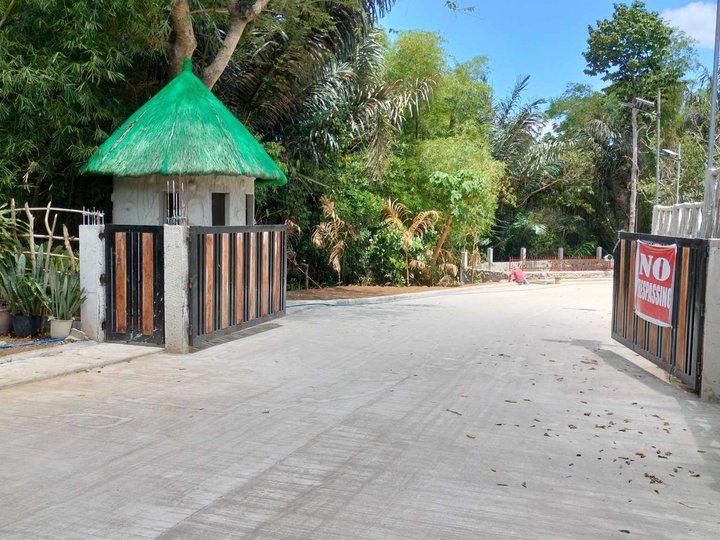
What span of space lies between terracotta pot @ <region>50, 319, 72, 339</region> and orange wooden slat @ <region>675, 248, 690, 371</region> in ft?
27.7

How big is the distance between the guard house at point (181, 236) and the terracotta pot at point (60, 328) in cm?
27

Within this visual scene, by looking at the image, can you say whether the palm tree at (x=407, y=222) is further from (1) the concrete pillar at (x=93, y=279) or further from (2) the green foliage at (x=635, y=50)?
(2) the green foliage at (x=635, y=50)

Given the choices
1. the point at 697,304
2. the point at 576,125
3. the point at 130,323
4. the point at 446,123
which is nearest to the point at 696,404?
the point at 697,304

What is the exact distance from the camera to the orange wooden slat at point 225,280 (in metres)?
11.3

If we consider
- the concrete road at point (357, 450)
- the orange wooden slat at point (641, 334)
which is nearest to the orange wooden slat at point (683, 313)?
the concrete road at point (357, 450)

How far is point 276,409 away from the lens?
7203mm

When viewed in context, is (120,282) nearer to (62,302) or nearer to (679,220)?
(62,302)

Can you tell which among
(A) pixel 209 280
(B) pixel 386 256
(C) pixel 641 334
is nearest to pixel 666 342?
(C) pixel 641 334

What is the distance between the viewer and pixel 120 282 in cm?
1046

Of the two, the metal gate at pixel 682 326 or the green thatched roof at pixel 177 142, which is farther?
the green thatched roof at pixel 177 142

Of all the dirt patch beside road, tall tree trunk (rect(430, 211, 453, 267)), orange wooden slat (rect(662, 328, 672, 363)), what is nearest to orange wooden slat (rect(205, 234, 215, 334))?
orange wooden slat (rect(662, 328, 672, 363))

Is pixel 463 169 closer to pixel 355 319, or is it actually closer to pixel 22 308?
pixel 355 319

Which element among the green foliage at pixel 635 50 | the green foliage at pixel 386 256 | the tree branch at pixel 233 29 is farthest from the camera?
the green foliage at pixel 635 50

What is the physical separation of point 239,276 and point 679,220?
6872 mm
